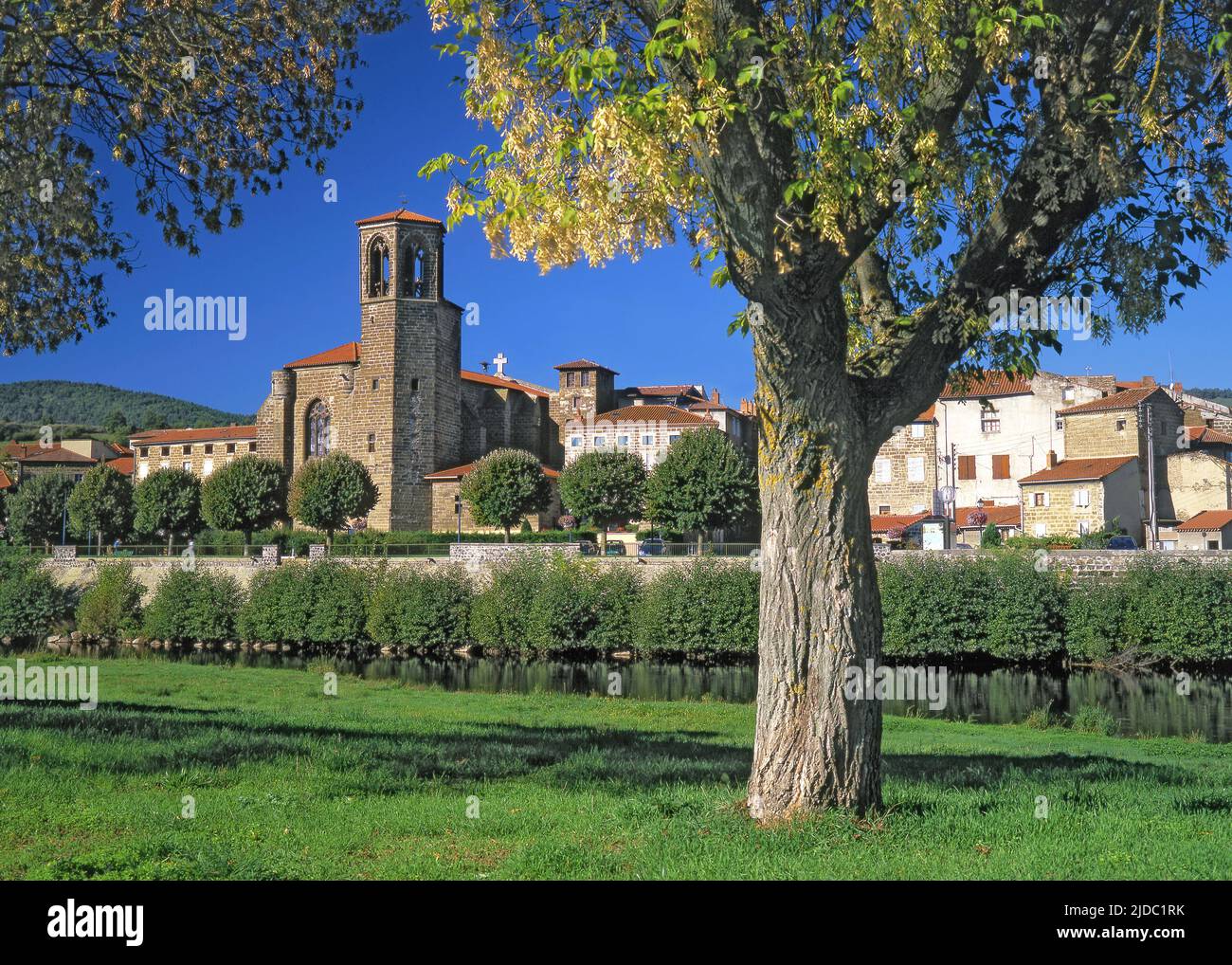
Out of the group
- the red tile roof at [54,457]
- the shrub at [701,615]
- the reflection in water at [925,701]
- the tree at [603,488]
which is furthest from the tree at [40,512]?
the shrub at [701,615]

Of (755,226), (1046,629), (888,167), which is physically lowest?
(1046,629)

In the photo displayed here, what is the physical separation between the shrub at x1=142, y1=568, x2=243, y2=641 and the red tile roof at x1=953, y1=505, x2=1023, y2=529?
112 ft

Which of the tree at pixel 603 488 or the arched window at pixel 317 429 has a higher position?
the arched window at pixel 317 429

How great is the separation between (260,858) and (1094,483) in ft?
155

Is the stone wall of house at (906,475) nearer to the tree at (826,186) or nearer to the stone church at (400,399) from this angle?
the stone church at (400,399)

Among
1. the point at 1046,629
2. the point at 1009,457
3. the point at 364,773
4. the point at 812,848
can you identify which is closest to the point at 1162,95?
the point at 812,848

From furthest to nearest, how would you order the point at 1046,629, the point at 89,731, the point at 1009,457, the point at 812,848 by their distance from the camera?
the point at 1009,457 < the point at 1046,629 < the point at 89,731 < the point at 812,848

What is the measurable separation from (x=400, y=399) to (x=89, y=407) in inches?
3752

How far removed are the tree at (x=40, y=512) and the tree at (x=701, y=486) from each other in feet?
120

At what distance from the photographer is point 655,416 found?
6272 centimetres

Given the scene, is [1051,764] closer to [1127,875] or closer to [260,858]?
[1127,875]

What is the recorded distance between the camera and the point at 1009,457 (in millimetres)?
53344

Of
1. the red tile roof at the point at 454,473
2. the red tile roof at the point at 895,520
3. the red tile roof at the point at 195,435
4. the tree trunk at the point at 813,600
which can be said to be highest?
the red tile roof at the point at 195,435

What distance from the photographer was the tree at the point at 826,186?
5.60 m
